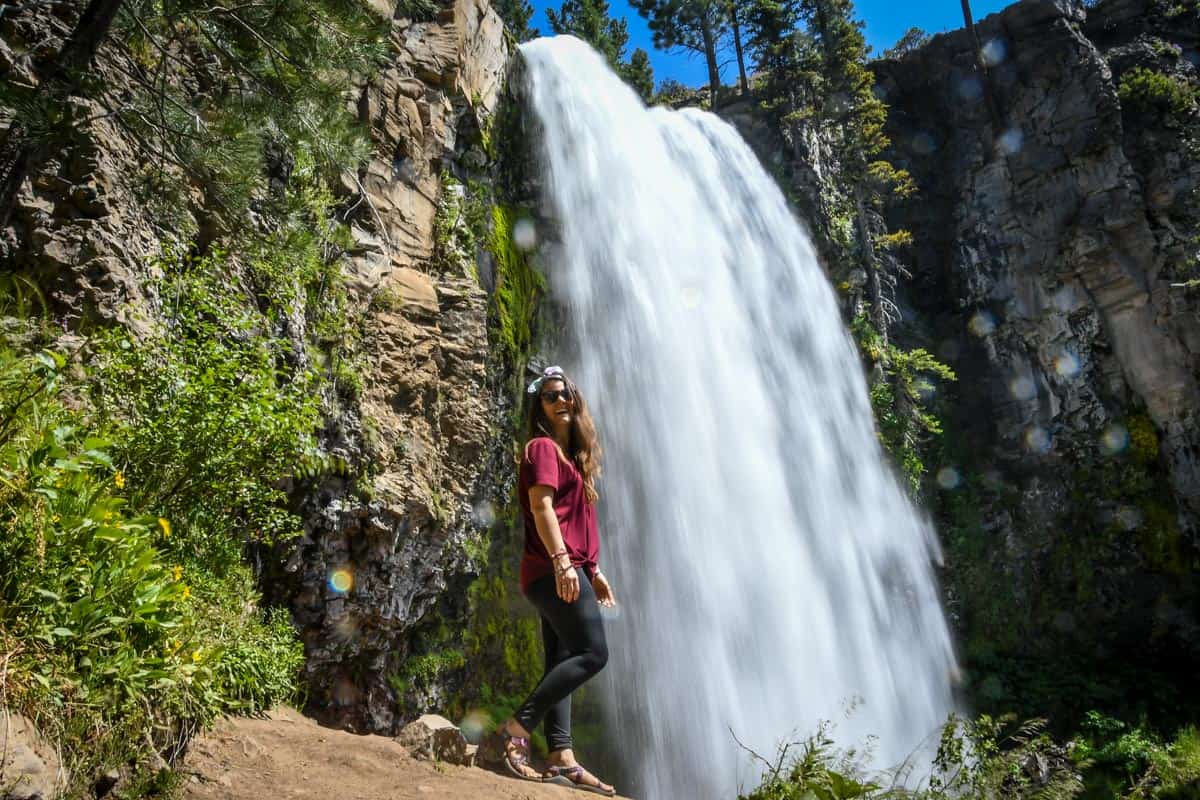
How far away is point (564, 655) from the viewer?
3.43 metres

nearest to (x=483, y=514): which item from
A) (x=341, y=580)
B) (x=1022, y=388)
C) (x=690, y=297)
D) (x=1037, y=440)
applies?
(x=341, y=580)

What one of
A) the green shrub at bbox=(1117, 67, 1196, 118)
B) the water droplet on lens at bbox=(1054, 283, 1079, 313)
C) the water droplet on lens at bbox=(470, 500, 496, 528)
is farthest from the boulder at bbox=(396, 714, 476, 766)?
the green shrub at bbox=(1117, 67, 1196, 118)

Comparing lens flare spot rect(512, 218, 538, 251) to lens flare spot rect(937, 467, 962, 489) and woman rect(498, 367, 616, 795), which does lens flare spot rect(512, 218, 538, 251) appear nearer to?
woman rect(498, 367, 616, 795)

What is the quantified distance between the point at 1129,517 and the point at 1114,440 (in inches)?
64.3

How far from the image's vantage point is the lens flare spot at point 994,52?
733 inches

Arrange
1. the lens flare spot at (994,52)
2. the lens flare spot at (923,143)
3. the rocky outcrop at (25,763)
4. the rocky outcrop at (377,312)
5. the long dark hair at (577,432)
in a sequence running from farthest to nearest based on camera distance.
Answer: the lens flare spot at (923,143) < the lens flare spot at (994,52) < the rocky outcrop at (377,312) < the long dark hair at (577,432) < the rocky outcrop at (25,763)

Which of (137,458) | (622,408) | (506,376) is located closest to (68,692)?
(137,458)

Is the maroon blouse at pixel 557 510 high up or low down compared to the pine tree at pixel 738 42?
down

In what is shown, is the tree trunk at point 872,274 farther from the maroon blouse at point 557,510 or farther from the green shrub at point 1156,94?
the maroon blouse at point 557,510

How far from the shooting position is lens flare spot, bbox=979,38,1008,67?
1862 centimetres

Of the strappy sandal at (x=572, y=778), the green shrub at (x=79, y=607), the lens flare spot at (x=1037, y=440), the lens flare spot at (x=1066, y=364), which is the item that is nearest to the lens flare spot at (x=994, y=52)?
the lens flare spot at (x=1066, y=364)

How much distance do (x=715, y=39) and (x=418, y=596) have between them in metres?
23.5

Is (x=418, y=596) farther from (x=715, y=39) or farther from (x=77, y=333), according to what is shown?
(x=715, y=39)

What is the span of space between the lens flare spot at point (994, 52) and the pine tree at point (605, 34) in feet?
30.7
